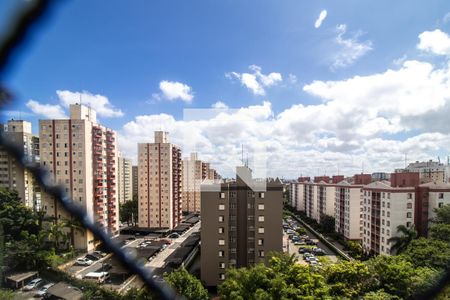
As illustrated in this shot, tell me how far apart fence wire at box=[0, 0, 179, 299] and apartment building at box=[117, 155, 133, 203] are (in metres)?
27.2

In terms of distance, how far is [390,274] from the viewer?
19.4 ft

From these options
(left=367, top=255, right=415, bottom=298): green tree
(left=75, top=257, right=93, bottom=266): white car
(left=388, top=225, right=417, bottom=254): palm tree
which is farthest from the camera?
(left=388, top=225, right=417, bottom=254): palm tree

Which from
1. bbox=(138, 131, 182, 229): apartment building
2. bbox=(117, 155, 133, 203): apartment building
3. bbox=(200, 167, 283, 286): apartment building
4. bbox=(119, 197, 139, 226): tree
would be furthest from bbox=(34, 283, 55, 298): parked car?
bbox=(117, 155, 133, 203): apartment building

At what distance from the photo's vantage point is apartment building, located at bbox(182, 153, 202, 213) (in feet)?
86.7

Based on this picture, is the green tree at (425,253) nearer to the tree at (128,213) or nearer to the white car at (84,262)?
the white car at (84,262)

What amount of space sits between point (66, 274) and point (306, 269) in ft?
18.9

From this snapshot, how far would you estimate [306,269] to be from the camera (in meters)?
5.44

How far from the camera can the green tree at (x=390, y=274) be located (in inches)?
215

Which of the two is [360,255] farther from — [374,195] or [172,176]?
[172,176]

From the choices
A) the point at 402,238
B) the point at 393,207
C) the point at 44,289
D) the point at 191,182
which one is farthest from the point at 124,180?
the point at 44,289

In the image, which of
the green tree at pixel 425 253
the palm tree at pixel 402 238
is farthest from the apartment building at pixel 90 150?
the palm tree at pixel 402 238

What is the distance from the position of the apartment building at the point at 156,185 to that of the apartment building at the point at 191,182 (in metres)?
6.45

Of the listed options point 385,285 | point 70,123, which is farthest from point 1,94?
point 70,123

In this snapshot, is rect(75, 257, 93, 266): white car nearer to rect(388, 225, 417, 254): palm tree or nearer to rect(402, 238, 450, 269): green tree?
rect(402, 238, 450, 269): green tree
